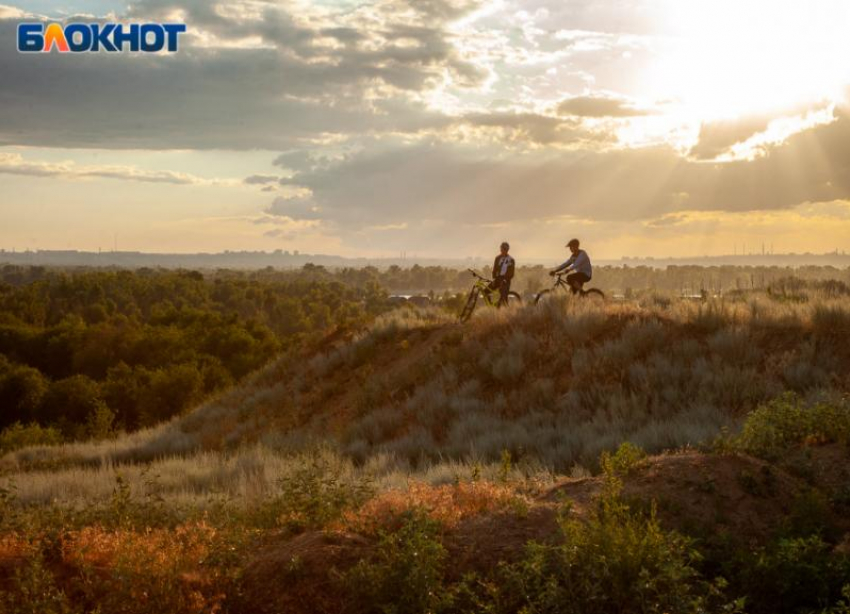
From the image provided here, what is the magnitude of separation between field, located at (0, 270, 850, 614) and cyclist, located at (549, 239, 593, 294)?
505 cm

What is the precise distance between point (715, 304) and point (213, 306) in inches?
3082

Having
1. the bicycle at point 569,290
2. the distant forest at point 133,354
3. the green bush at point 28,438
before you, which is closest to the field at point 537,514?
the bicycle at point 569,290

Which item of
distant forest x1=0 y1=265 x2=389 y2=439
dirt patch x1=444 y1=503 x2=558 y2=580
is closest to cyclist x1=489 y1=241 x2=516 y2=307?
distant forest x1=0 y1=265 x2=389 y2=439

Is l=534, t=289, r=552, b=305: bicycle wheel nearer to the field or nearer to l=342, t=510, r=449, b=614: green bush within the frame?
the field

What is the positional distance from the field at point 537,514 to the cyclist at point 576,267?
16.6ft

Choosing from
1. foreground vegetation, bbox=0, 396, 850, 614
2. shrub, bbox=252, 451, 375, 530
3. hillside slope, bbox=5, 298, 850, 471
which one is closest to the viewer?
foreground vegetation, bbox=0, 396, 850, 614

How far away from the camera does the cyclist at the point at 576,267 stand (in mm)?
21172

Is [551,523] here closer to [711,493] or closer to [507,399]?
[711,493]

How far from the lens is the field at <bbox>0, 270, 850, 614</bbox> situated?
5.95 metres

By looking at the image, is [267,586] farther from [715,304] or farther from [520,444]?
[715,304]

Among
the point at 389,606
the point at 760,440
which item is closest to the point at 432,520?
the point at 389,606

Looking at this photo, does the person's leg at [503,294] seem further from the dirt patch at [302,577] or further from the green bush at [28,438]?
the green bush at [28,438]

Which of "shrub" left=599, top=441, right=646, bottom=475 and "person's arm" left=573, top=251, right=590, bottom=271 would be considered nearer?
"shrub" left=599, top=441, right=646, bottom=475

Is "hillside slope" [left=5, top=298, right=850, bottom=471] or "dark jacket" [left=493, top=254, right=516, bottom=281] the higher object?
"dark jacket" [left=493, top=254, right=516, bottom=281]
